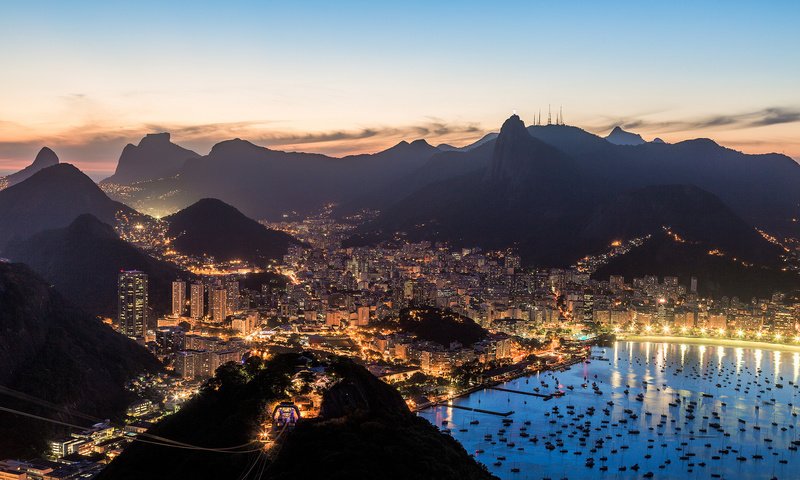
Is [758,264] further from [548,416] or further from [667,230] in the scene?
[548,416]

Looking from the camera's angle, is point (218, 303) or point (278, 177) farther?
point (278, 177)

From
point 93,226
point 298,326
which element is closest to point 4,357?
point 298,326

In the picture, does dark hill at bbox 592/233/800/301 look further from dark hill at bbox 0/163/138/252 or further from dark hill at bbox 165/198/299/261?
dark hill at bbox 0/163/138/252

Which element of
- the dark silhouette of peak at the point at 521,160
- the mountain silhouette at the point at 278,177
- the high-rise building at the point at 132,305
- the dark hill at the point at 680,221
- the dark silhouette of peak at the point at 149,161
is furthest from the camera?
the dark silhouette of peak at the point at 149,161

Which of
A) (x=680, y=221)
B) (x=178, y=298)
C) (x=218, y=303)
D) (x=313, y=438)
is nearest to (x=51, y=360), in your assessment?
(x=313, y=438)

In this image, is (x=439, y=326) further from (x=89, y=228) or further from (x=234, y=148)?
(x=234, y=148)

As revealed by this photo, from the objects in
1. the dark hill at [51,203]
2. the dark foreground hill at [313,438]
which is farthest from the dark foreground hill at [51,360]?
the dark hill at [51,203]

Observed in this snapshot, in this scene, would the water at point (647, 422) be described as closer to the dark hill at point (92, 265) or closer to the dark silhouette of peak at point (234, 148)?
the dark hill at point (92, 265)
